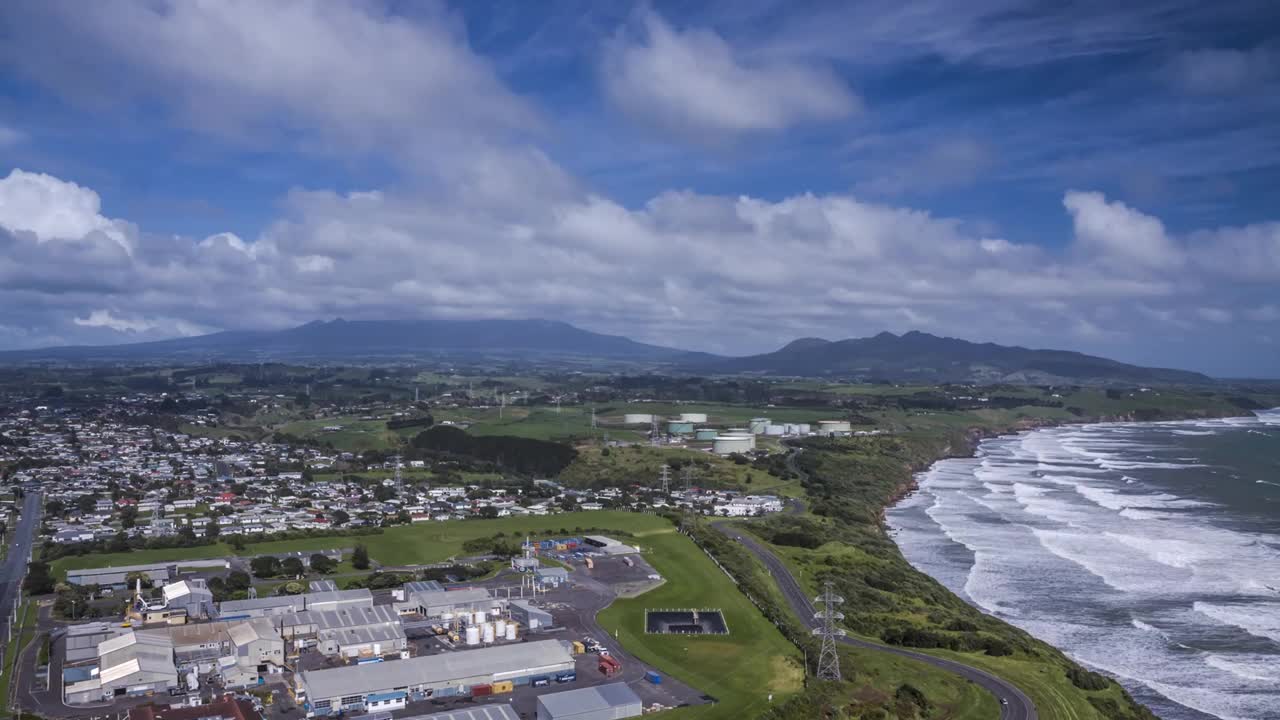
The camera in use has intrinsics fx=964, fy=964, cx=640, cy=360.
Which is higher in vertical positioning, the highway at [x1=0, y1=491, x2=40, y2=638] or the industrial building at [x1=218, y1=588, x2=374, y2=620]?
the industrial building at [x1=218, y1=588, x2=374, y2=620]

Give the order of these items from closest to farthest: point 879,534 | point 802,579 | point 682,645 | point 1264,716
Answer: point 1264,716 → point 682,645 → point 802,579 → point 879,534

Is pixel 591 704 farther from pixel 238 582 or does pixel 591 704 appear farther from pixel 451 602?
pixel 238 582

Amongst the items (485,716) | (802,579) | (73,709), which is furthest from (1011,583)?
(73,709)

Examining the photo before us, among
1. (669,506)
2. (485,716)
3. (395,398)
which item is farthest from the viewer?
(395,398)

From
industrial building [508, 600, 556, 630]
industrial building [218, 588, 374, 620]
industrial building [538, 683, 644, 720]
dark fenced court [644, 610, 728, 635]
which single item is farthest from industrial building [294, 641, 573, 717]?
industrial building [218, 588, 374, 620]

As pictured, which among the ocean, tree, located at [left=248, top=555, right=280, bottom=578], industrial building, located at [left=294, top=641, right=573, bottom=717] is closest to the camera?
industrial building, located at [left=294, top=641, right=573, bottom=717]

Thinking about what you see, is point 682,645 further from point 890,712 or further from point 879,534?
point 879,534

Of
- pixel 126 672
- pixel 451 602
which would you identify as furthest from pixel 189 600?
pixel 451 602

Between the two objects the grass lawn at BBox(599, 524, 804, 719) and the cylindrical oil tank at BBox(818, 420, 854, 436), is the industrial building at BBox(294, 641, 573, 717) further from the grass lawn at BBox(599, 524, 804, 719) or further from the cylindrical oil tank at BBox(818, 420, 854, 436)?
the cylindrical oil tank at BBox(818, 420, 854, 436)
